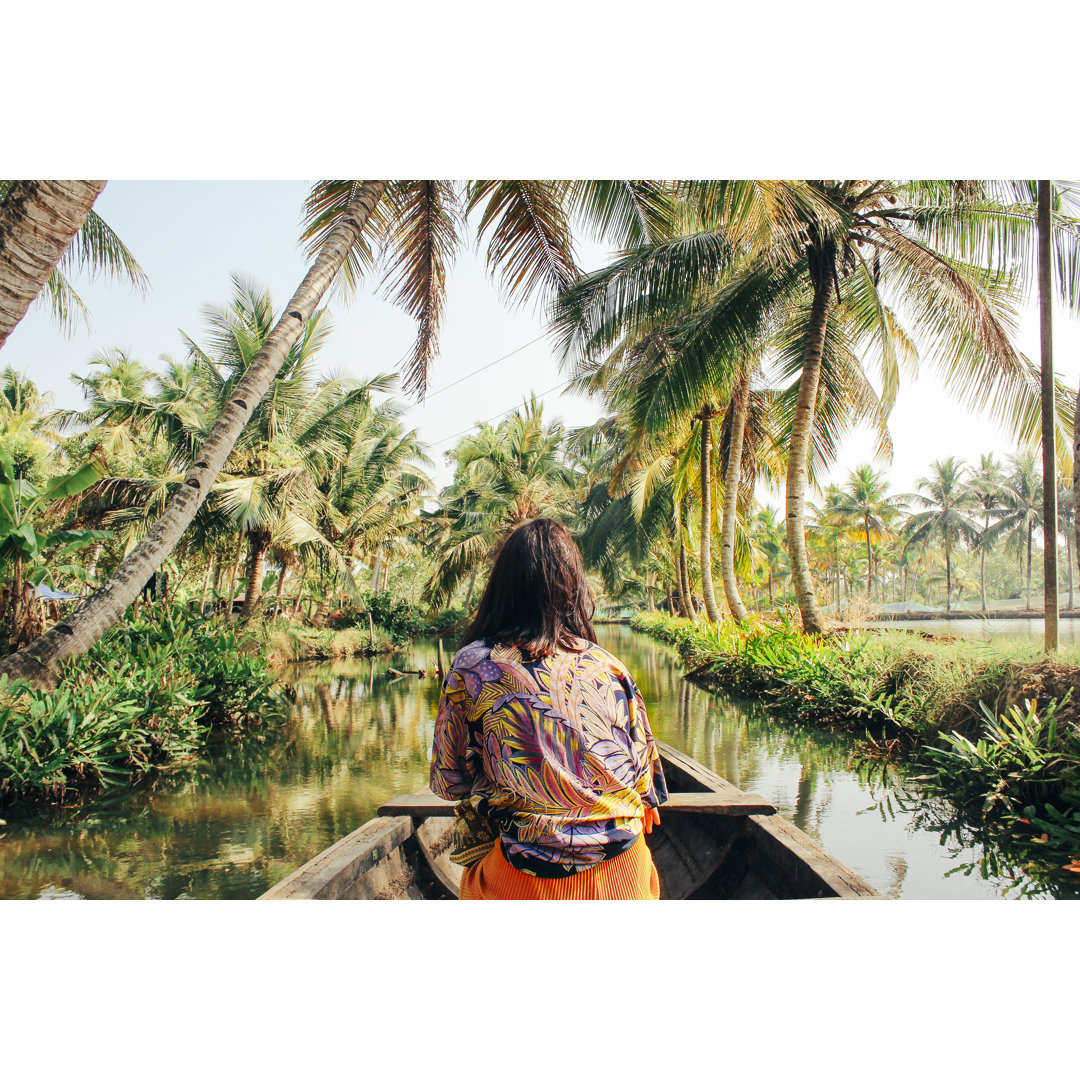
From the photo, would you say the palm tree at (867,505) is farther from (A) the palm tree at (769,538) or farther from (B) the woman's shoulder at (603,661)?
(B) the woman's shoulder at (603,661)

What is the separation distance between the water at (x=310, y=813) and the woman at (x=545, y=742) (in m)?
2.26

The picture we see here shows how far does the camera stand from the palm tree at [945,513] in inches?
1081

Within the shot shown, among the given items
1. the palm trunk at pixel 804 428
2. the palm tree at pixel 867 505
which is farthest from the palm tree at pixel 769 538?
the palm trunk at pixel 804 428

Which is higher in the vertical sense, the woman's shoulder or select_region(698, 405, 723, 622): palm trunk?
select_region(698, 405, 723, 622): palm trunk

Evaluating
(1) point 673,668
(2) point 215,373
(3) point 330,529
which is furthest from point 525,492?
(2) point 215,373

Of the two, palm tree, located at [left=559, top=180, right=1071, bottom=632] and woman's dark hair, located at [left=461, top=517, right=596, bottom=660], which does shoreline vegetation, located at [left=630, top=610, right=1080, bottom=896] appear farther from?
woman's dark hair, located at [left=461, top=517, right=596, bottom=660]

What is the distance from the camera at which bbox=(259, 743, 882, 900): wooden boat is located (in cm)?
217

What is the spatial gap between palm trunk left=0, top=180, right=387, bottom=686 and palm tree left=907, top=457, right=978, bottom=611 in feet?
94.6

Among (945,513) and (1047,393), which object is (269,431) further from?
(945,513)

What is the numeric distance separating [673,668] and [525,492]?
24.9 ft

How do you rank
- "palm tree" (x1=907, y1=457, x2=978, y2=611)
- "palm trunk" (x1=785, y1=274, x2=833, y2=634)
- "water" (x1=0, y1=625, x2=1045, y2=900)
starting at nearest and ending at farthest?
"water" (x1=0, y1=625, x2=1045, y2=900), "palm trunk" (x1=785, y1=274, x2=833, y2=634), "palm tree" (x1=907, y1=457, x2=978, y2=611)

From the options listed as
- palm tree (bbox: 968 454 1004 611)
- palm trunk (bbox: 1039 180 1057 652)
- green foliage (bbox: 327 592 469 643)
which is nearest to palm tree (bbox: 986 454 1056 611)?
palm tree (bbox: 968 454 1004 611)

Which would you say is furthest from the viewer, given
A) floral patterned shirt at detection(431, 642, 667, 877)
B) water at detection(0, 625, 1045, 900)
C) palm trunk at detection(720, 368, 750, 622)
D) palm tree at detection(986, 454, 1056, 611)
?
palm tree at detection(986, 454, 1056, 611)

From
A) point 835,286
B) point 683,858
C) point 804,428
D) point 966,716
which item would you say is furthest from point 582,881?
point 835,286
